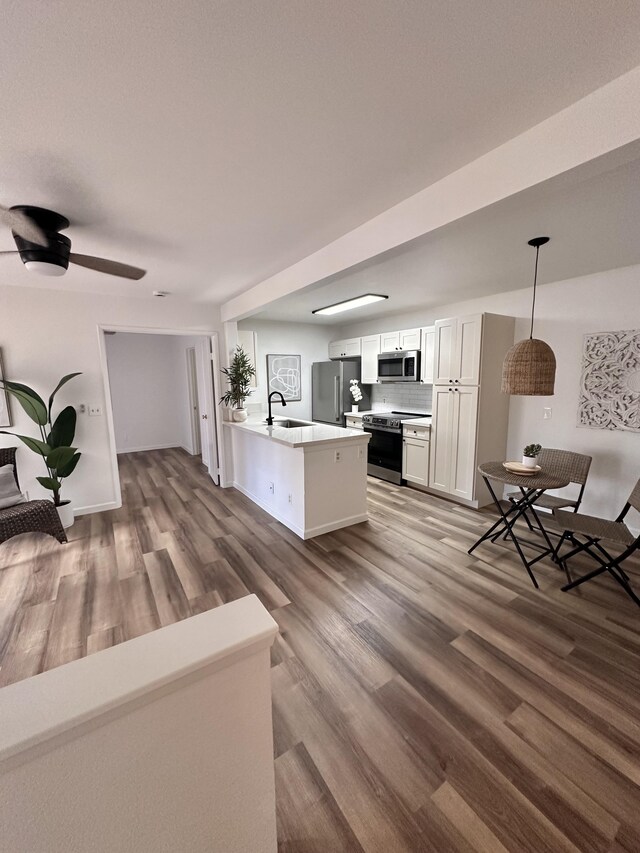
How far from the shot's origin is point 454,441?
4066 millimetres

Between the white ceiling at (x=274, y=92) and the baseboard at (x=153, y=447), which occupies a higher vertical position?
the white ceiling at (x=274, y=92)

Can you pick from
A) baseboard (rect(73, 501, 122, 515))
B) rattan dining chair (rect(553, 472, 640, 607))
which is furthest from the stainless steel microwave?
baseboard (rect(73, 501, 122, 515))

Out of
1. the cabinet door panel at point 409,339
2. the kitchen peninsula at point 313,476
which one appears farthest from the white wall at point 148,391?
the cabinet door panel at point 409,339

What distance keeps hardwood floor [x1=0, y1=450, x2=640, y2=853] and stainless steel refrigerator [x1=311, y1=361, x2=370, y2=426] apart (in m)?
2.66

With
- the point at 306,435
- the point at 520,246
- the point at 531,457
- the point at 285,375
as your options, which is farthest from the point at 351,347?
the point at 531,457

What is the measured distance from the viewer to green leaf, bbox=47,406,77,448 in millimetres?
3432

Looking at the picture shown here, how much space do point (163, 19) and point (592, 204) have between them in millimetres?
2234

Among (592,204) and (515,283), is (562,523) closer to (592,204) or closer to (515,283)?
(592,204)

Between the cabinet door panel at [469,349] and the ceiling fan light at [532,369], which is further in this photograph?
the cabinet door panel at [469,349]

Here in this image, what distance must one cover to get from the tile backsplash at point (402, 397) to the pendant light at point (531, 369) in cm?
253

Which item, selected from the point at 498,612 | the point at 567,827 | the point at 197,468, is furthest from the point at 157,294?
the point at 567,827

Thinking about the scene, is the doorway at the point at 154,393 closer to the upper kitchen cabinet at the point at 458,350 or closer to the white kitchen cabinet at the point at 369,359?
the white kitchen cabinet at the point at 369,359

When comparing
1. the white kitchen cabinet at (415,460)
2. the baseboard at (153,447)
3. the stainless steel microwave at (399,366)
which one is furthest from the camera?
the baseboard at (153,447)

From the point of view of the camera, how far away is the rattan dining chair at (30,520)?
2797 millimetres
